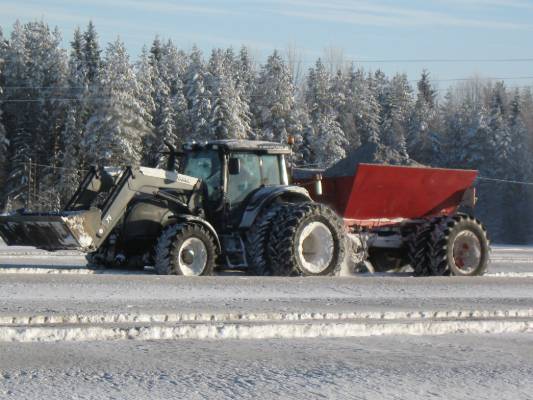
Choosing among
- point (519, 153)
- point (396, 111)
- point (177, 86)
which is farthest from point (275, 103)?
point (396, 111)

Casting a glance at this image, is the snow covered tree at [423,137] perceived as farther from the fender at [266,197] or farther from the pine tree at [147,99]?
the fender at [266,197]

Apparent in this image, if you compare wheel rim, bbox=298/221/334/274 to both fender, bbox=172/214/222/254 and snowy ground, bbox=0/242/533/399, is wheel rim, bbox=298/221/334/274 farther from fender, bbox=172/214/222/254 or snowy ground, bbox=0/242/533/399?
snowy ground, bbox=0/242/533/399

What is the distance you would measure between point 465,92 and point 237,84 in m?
49.3

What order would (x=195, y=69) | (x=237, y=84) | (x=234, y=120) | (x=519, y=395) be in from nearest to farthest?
(x=519, y=395) → (x=234, y=120) → (x=195, y=69) → (x=237, y=84)

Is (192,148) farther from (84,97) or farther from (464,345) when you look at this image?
(84,97)

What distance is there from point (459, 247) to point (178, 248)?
5.61 meters

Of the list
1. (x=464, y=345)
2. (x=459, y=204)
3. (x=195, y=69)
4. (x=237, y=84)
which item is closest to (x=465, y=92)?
(x=237, y=84)

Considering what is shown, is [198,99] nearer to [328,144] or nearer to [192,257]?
[328,144]

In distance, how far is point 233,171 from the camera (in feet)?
54.1

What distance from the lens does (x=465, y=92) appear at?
127 m

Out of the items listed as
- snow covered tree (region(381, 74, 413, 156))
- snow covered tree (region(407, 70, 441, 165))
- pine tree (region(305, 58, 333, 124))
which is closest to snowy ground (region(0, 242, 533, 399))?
snow covered tree (region(381, 74, 413, 156))

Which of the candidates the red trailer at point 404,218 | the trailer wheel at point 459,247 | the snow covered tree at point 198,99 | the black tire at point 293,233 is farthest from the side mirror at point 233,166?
the snow covered tree at point 198,99

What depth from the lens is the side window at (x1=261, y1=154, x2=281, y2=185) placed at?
55.4 ft

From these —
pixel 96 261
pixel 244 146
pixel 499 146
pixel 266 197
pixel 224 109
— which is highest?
pixel 224 109
